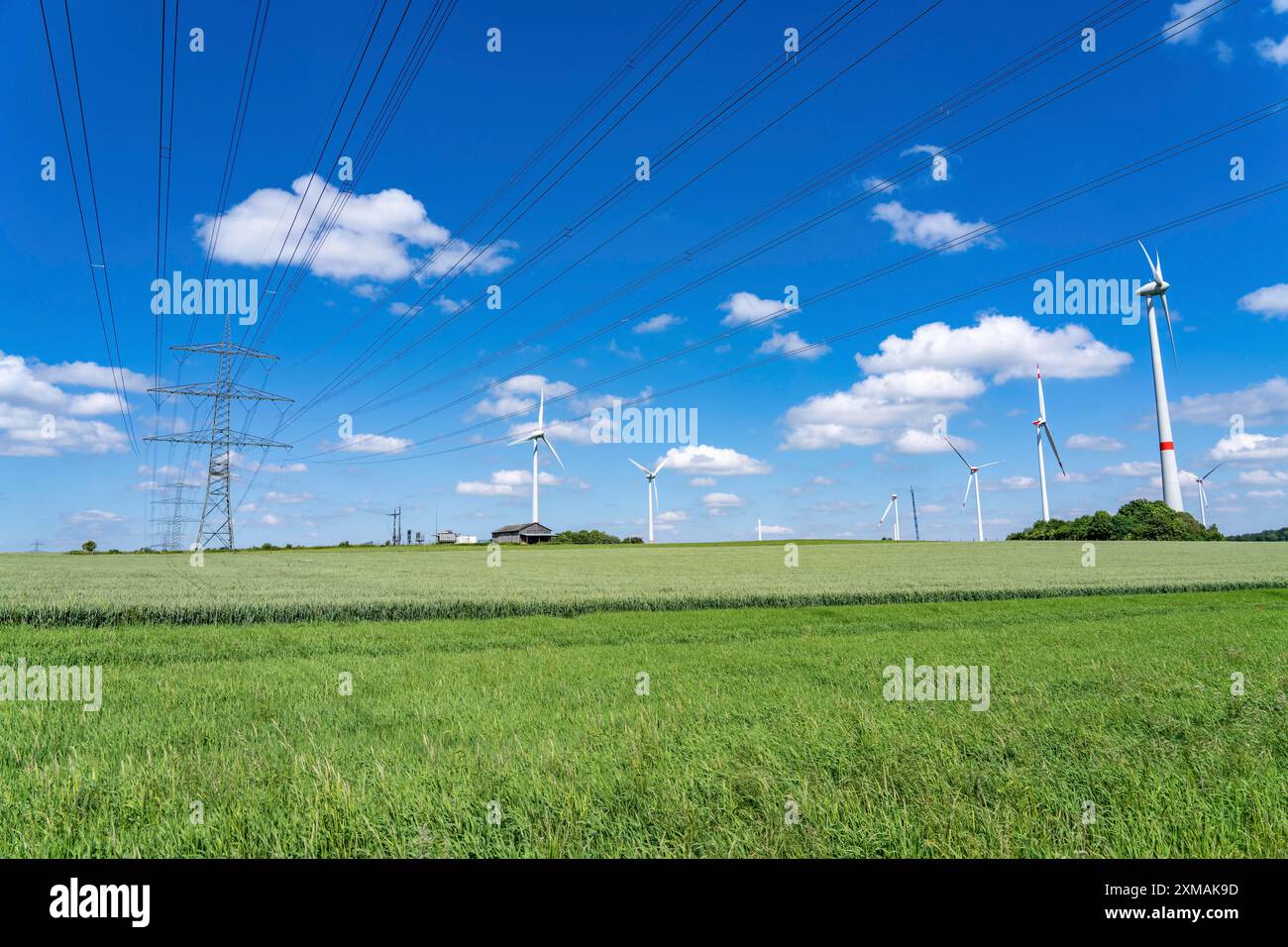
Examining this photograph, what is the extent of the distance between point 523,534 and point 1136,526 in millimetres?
110997

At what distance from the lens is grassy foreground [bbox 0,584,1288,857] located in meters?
4.89

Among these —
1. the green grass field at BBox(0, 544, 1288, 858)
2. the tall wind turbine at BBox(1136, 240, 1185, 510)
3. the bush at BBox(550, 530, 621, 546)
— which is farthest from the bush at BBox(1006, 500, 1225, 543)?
the green grass field at BBox(0, 544, 1288, 858)

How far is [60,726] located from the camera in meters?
8.73

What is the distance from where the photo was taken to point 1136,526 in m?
103

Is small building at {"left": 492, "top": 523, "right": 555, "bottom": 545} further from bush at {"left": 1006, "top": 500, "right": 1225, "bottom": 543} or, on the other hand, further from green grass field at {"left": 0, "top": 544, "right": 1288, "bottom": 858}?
green grass field at {"left": 0, "top": 544, "right": 1288, "bottom": 858}

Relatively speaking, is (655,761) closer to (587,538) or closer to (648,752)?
(648,752)

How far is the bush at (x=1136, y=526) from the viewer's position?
329ft

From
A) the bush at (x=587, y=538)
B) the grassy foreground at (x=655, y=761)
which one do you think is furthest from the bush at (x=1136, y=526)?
the grassy foreground at (x=655, y=761)

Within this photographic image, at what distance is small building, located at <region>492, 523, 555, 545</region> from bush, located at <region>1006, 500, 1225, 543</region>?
9044cm

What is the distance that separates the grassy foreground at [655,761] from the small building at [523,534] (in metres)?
121
